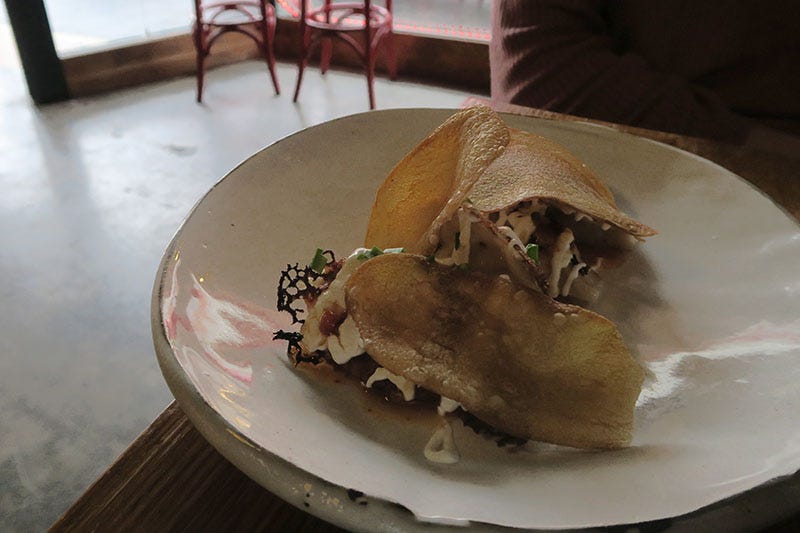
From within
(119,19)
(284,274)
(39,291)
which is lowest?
(39,291)

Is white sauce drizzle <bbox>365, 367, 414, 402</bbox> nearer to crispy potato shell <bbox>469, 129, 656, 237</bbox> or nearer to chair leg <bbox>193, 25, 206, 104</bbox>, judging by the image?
crispy potato shell <bbox>469, 129, 656, 237</bbox>

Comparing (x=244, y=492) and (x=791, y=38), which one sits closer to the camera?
(x=244, y=492)

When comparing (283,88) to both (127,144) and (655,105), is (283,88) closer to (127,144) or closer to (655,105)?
(127,144)

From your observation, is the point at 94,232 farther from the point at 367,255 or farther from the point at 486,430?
the point at 486,430

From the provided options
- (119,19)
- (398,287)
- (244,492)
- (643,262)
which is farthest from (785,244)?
(119,19)

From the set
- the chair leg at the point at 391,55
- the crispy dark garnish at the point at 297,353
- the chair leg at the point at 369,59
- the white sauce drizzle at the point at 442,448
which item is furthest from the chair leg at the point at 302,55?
the white sauce drizzle at the point at 442,448

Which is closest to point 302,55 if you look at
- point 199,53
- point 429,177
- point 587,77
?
point 199,53

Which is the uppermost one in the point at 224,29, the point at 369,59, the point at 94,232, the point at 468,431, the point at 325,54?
the point at 468,431
